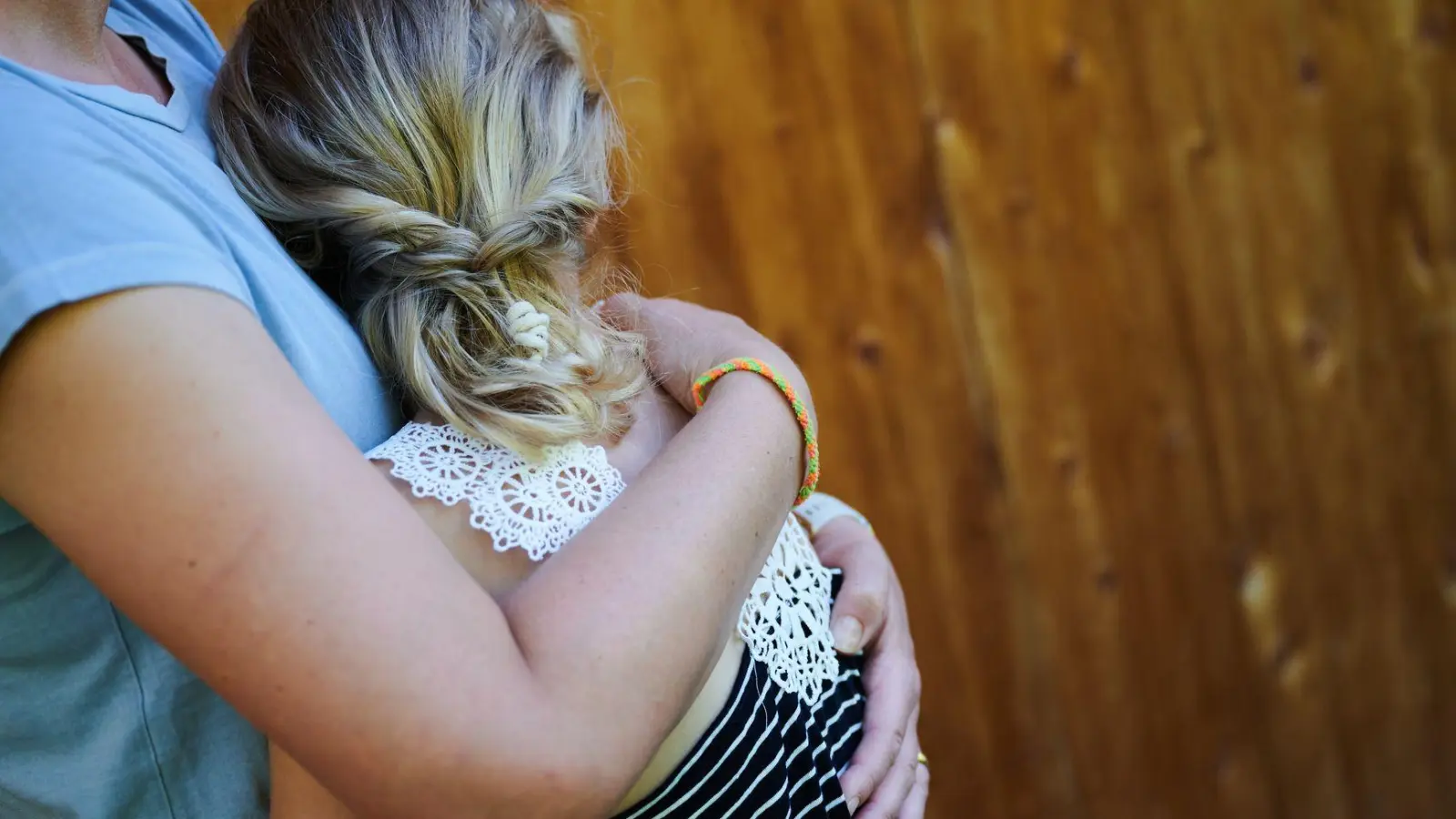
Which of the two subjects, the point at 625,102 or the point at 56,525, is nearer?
Answer: the point at 56,525

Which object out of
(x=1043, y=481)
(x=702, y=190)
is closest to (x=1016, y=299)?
(x=1043, y=481)

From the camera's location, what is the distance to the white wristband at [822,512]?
115 cm

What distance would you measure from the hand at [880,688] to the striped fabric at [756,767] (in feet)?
0.14

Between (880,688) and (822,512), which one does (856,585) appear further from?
(822,512)

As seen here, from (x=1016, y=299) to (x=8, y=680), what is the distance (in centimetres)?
156

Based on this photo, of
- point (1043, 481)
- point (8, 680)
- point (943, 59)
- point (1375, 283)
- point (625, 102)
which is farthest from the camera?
point (1375, 283)

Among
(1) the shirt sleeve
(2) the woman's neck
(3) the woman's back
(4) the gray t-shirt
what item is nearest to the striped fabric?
(3) the woman's back

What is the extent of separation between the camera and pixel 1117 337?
192cm

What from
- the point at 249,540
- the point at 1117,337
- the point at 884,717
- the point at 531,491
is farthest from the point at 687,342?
the point at 1117,337

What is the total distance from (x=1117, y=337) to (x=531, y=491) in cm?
150

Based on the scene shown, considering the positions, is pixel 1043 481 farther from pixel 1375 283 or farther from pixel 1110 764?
pixel 1375 283

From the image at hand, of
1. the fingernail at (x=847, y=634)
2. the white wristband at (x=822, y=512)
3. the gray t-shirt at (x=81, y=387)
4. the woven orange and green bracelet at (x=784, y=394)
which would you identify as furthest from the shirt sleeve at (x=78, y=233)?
the white wristband at (x=822, y=512)

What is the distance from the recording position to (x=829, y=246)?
1.75 meters

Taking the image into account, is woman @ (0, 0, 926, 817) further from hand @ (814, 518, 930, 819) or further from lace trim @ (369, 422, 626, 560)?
hand @ (814, 518, 930, 819)
